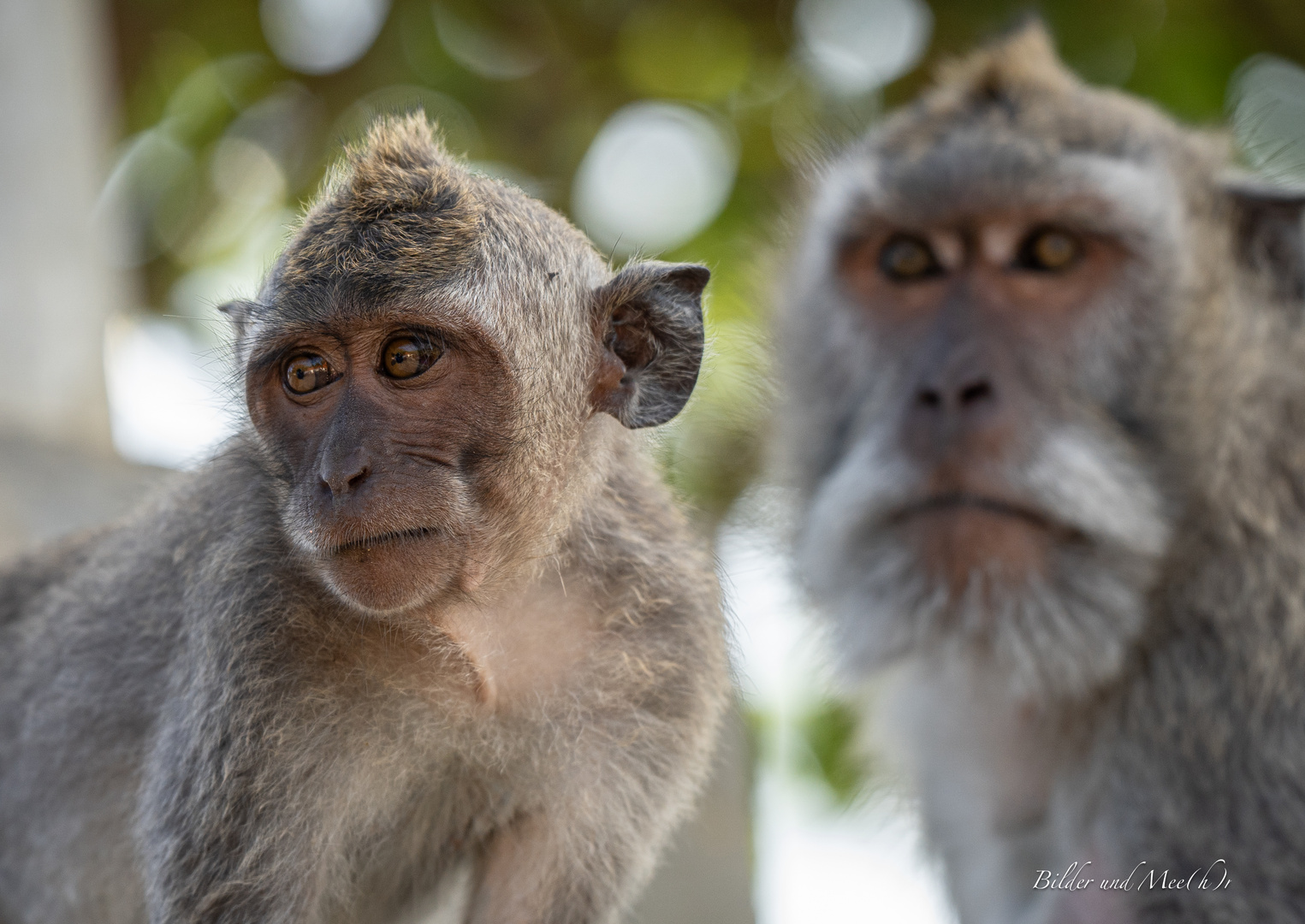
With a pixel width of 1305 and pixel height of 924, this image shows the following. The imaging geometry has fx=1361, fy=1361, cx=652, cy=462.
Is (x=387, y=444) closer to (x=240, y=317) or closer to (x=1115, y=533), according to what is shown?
(x=240, y=317)

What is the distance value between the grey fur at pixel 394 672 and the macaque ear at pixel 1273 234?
1778 mm

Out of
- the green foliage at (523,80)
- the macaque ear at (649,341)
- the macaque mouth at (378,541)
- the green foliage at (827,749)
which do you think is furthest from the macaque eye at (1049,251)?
the green foliage at (827,749)

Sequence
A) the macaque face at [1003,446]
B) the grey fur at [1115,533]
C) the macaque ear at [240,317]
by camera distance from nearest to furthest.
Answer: the macaque ear at [240,317]
the grey fur at [1115,533]
the macaque face at [1003,446]

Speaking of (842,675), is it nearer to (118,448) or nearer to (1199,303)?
(1199,303)

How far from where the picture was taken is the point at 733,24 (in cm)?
755

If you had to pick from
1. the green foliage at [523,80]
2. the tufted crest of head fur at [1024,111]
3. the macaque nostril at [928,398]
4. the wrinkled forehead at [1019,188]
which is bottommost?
the macaque nostril at [928,398]

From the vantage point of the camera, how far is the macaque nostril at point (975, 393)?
11.1 feet

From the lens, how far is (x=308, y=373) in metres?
2.46

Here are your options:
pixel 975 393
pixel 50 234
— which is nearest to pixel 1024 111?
pixel 975 393

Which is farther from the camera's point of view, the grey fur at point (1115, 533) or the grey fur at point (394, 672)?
the grey fur at point (1115, 533)

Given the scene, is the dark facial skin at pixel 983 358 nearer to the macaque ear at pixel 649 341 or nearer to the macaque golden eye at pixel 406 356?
the macaque ear at pixel 649 341

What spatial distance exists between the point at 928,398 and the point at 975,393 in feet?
0.39

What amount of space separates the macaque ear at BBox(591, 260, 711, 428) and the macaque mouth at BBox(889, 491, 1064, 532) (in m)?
0.91

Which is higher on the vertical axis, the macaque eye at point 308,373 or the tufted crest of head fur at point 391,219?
the tufted crest of head fur at point 391,219
